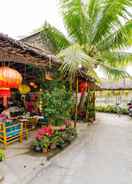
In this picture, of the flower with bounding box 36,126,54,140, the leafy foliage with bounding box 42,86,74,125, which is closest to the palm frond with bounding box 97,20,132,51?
the leafy foliage with bounding box 42,86,74,125

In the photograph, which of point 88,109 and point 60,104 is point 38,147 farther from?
point 88,109

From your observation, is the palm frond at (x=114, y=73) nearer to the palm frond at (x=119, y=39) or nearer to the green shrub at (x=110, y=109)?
the palm frond at (x=119, y=39)

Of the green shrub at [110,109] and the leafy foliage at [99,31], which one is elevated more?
the leafy foliage at [99,31]

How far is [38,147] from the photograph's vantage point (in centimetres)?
497

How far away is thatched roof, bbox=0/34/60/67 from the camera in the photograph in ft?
10.6

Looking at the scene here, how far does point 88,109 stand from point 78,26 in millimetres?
5223

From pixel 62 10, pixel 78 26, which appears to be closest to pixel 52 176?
pixel 78 26

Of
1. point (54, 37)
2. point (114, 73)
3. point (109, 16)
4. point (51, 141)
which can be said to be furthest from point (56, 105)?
point (109, 16)

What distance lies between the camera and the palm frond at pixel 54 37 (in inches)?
311

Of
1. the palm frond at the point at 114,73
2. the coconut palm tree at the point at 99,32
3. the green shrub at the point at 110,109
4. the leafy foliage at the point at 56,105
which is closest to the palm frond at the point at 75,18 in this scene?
the coconut palm tree at the point at 99,32

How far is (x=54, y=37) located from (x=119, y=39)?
111 inches

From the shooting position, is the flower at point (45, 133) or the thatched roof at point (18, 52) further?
the flower at point (45, 133)

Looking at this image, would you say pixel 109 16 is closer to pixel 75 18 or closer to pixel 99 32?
pixel 99 32

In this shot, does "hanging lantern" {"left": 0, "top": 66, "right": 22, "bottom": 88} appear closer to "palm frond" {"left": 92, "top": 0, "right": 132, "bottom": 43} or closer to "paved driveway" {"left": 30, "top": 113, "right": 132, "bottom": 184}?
"paved driveway" {"left": 30, "top": 113, "right": 132, "bottom": 184}
